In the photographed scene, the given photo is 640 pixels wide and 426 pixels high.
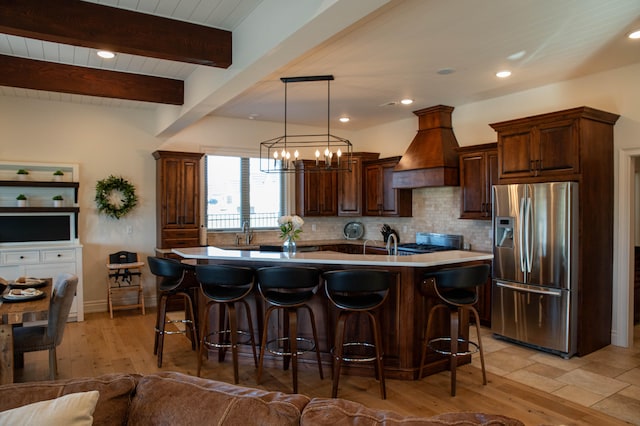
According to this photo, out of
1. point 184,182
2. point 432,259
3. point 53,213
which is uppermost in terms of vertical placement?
point 184,182

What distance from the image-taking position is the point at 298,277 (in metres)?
3.37

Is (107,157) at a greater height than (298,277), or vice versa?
(107,157)

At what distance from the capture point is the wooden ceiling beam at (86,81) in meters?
4.25

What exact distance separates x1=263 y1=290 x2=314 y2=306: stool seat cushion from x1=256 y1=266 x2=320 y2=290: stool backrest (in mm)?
102

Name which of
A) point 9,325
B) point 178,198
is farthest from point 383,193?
point 9,325

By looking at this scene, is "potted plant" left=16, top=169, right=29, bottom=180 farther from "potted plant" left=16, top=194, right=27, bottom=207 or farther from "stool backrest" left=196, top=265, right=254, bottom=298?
"stool backrest" left=196, top=265, right=254, bottom=298

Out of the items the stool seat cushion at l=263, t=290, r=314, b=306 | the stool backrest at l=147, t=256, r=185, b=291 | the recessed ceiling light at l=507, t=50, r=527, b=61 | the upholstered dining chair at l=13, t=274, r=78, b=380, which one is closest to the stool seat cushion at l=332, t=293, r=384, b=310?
the stool seat cushion at l=263, t=290, r=314, b=306

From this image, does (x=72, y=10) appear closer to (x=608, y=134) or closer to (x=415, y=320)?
(x=415, y=320)

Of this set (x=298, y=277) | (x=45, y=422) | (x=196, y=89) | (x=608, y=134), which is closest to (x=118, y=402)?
(x=45, y=422)

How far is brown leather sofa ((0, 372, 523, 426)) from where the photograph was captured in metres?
1.27

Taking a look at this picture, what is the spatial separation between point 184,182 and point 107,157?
1121 mm

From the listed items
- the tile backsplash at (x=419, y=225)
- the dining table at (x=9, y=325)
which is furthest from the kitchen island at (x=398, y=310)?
the tile backsplash at (x=419, y=225)

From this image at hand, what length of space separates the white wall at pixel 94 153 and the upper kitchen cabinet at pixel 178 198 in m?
0.26

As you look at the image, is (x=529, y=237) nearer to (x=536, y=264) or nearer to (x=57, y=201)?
(x=536, y=264)
